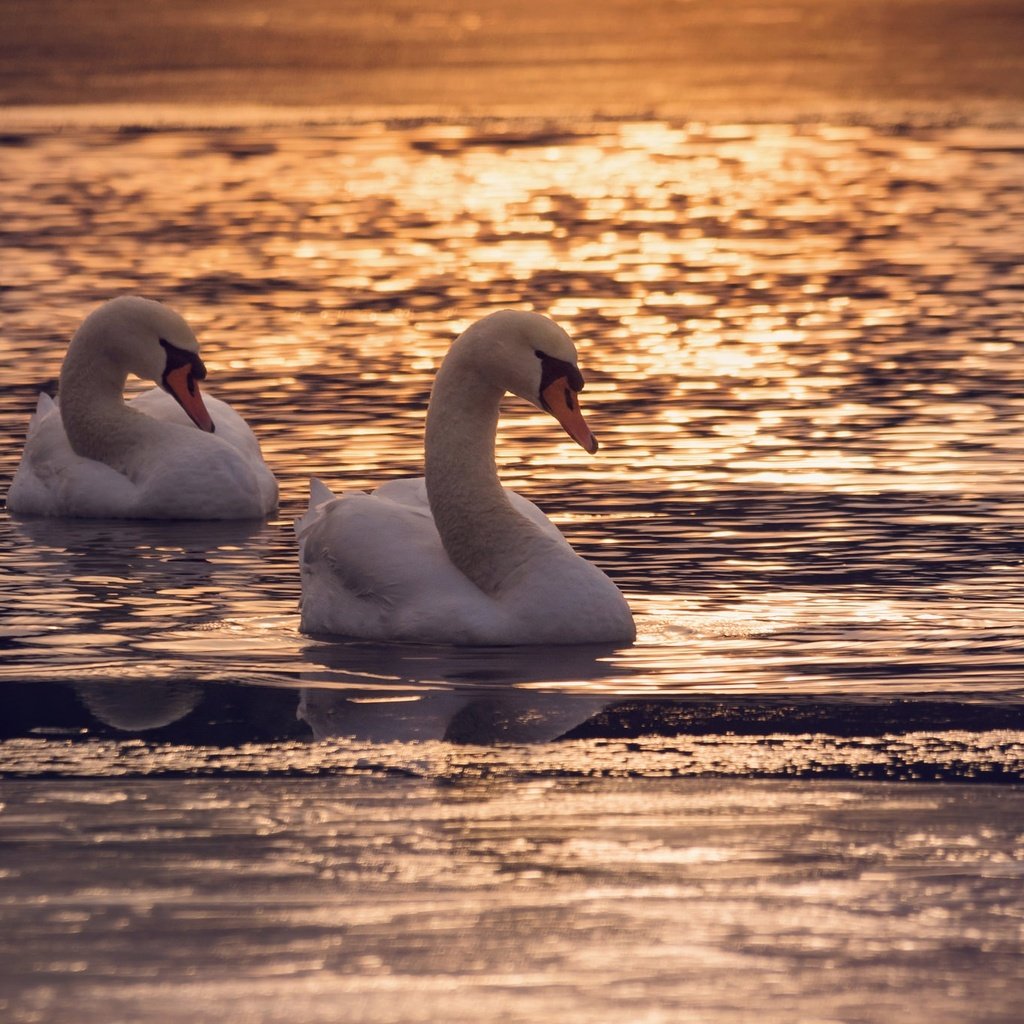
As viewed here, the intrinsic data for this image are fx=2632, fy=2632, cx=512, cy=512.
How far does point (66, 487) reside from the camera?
11.4 metres

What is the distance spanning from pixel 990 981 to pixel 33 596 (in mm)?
5016

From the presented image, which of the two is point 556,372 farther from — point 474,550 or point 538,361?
point 474,550

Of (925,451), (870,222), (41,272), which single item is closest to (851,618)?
(925,451)

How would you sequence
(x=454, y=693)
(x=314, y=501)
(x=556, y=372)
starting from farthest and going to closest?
(x=314, y=501), (x=556, y=372), (x=454, y=693)

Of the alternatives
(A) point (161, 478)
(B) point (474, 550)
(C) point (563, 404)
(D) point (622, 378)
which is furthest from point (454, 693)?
(D) point (622, 378)

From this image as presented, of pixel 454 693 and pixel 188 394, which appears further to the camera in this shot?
pixel 188 394

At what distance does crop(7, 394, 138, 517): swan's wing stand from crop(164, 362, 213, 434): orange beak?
1.38ft

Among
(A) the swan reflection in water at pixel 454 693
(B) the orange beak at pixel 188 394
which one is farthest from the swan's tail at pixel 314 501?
(B) the orange beak at pixel 188 394

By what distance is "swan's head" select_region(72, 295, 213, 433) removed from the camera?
1148 centimetres

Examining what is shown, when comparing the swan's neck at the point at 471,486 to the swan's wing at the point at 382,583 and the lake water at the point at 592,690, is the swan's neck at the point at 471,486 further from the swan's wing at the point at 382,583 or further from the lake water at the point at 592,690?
the lake water at the point at 592,690

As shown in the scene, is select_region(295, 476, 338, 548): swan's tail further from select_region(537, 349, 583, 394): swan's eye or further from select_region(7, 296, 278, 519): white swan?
select_region(7, 296, 278, 519): white swan

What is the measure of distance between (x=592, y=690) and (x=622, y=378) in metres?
7.06

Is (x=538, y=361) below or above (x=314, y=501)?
above

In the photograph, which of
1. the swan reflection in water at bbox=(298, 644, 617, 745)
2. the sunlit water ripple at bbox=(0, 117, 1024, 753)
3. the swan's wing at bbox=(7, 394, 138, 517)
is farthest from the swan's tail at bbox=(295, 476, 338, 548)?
the swan's wing at bbox=(7, 394, 138, 517)
